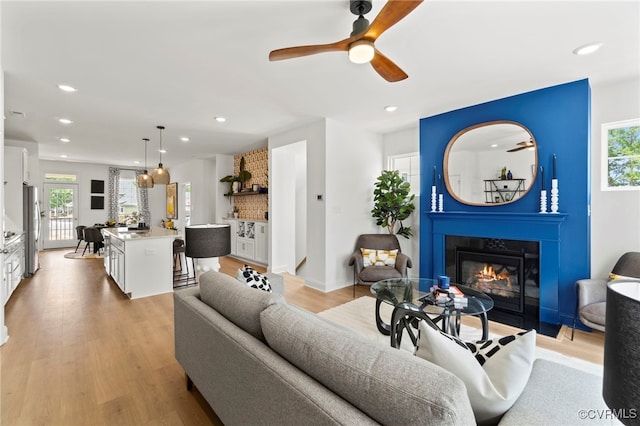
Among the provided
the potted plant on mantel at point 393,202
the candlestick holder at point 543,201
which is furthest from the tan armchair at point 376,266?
the candlestick holder at point 543,201

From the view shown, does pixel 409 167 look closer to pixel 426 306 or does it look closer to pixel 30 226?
pixel 426 306

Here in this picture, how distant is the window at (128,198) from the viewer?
950cm

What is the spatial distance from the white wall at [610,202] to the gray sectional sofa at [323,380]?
8.57ft

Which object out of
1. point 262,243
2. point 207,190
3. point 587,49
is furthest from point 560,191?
point 207,190

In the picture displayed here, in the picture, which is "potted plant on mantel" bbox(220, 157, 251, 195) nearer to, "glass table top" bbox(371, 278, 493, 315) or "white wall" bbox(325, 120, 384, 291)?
"white wall" bbox(325, 120, 384, 291)

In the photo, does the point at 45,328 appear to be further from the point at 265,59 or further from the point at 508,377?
the point at 508,377

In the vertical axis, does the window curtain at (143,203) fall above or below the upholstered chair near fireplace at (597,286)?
above

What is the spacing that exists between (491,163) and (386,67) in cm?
233

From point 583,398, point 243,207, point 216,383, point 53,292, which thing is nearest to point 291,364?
point 216,383

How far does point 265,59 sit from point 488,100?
2759mm

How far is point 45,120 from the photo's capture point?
4.41 metres

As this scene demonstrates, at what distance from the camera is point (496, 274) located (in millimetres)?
3658

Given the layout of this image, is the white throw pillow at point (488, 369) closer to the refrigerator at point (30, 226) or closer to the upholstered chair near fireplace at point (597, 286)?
the upholstered chair near fireplace at point (597, 286)

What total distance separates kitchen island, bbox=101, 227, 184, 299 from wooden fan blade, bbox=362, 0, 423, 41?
12.5 feet
